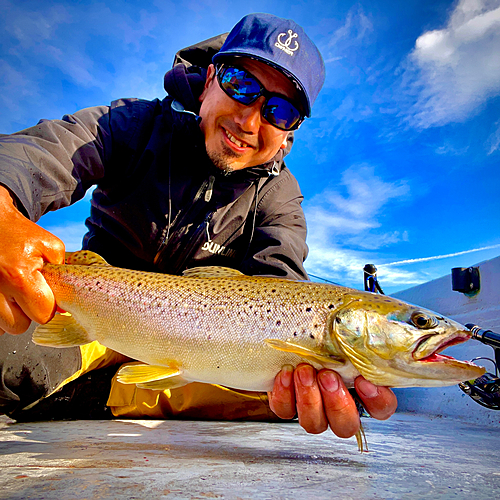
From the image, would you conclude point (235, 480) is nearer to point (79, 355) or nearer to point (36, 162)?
point (36, 162)

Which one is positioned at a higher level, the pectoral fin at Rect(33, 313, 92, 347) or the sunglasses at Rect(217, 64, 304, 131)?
the sunglasses at Rect(217, 64, 304, 131)

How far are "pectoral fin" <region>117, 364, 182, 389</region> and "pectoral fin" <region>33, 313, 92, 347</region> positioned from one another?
352mm

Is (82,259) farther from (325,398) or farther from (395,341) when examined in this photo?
(395,341)

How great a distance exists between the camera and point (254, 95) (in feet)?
11.0

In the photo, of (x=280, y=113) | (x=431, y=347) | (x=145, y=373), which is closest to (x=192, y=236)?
(x=280, y=113)

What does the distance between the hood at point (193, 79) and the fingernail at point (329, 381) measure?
7.53 ft

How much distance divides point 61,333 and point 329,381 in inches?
63.9

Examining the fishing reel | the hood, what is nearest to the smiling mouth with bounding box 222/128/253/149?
the hood

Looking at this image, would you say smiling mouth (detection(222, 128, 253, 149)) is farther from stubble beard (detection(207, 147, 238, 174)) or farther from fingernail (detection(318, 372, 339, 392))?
fingernail (detection(318, 372, 339, 392))

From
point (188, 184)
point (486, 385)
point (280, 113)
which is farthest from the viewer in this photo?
point (486, 385)

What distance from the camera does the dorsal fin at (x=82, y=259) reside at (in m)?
2.34

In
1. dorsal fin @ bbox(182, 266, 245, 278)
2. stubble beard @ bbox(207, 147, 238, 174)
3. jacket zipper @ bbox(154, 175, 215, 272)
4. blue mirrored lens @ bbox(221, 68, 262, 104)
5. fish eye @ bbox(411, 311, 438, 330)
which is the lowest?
fish eye @ bbox(411, 311, 438, 330)

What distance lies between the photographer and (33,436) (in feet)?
7.29

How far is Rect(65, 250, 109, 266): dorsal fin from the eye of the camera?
7.66 ft
